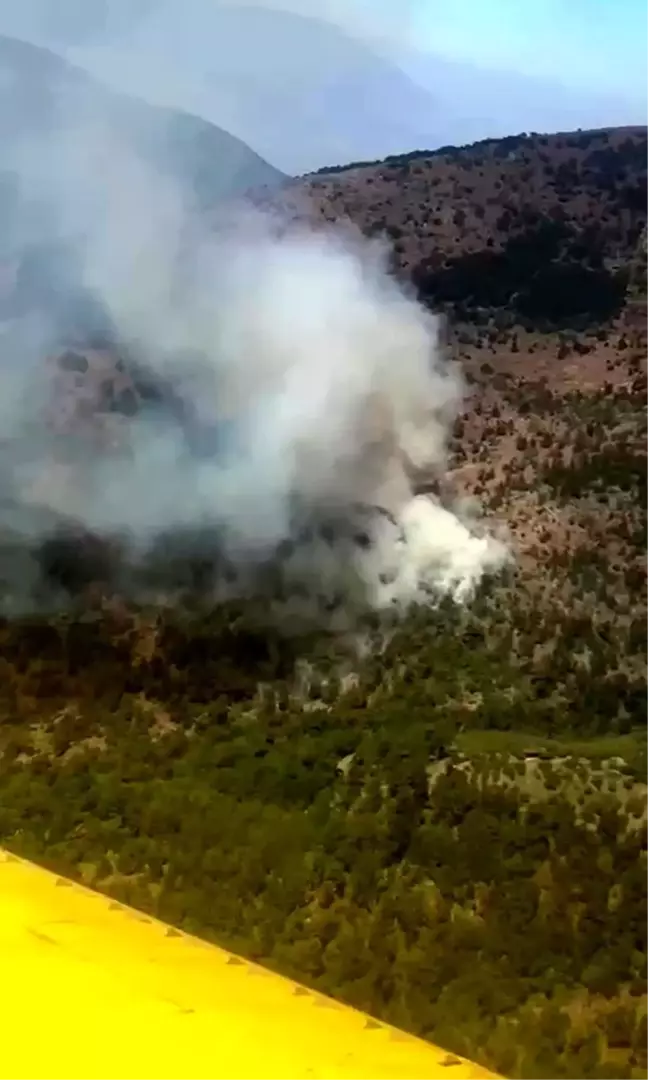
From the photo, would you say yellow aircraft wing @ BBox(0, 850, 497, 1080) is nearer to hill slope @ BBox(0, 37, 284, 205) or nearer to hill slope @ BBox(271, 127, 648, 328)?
hill slope @ BBox(0, 37, 284, 205)

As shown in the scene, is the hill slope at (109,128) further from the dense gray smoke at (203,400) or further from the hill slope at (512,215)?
the hill slope at (512,215)

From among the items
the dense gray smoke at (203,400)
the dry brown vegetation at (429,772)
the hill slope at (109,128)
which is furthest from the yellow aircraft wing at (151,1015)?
the hill slope at (109,128)

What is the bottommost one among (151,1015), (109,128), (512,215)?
(151,1015)

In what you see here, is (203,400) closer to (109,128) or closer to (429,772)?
(109,128)

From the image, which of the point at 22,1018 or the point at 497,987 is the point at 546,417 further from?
the point at 22,1018

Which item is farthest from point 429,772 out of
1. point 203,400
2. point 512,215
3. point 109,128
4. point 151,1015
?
point 512,215

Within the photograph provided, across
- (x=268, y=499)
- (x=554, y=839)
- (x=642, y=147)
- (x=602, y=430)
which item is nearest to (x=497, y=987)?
(x=554, y=839)

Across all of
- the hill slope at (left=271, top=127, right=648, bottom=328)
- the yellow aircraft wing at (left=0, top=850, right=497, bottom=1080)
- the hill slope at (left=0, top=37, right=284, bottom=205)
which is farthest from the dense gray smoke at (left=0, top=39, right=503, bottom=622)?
the yellow aircraft wing at (left=0, top=850, right=497, bottom=1080)
